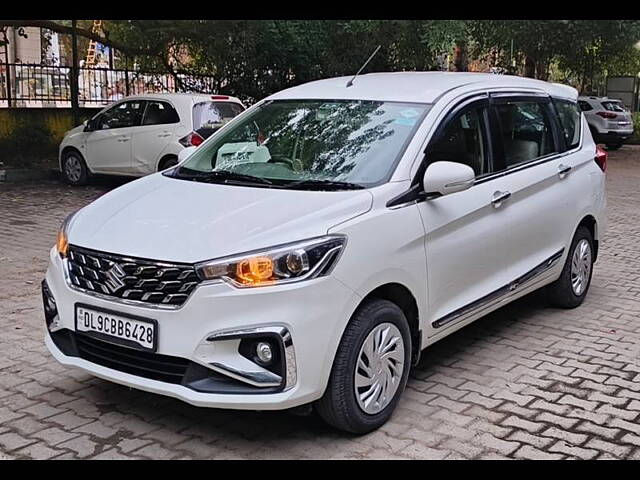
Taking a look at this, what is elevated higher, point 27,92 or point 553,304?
point 27,92

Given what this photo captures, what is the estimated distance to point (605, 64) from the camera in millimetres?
28672

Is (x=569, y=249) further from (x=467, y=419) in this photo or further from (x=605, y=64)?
(x=605, y=64)

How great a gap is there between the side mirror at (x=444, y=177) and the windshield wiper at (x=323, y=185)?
0.39 meters

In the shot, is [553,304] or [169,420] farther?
[553,304]

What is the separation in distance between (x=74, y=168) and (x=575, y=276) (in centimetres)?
968

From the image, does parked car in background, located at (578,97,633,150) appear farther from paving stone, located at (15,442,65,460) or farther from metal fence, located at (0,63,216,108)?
paving stone, located at (15,442,65,460)

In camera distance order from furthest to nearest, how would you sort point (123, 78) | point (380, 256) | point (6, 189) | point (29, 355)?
point (123, 78)
point (6, 189)
point (29, 355)
point (380, 256)

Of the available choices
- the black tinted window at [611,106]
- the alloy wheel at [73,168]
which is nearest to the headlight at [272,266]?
the alloy wheel at [73,168]

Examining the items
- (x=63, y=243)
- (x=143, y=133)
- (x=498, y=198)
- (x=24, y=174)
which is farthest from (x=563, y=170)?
(x=24, y=174)

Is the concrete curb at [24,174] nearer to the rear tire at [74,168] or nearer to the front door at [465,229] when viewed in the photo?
the rear tire at [74,168]

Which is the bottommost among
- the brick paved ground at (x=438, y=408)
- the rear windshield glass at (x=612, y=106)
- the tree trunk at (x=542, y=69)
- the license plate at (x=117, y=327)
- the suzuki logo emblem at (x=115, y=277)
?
the brick paved ground at (x=438, y=408)

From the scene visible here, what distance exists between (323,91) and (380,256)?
5.45 feet

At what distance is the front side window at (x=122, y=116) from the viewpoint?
40.8 feet
